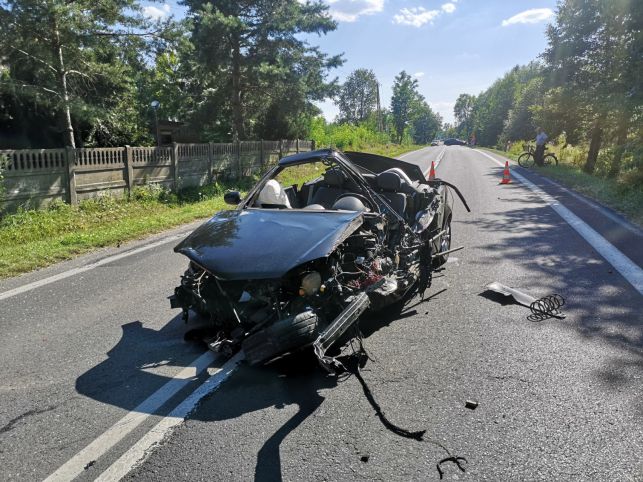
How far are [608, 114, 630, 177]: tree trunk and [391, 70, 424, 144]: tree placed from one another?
8228 centimetres

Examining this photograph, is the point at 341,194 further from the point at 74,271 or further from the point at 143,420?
the point at 74,271

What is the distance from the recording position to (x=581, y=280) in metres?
5.56

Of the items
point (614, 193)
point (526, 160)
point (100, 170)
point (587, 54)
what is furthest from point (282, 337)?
point (526, 160)

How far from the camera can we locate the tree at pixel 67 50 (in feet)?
32.0

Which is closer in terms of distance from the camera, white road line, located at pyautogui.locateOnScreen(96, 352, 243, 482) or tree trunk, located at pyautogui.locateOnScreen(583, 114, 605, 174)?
white road line, located at pyautogui.locateOnScreen(96, 352, 243, 482)

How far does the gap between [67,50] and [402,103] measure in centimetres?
9746

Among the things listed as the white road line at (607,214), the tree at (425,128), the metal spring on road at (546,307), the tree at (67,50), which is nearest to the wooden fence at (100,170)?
the tree at (67,50)

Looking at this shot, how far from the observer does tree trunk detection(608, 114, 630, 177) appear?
14410 millimetres

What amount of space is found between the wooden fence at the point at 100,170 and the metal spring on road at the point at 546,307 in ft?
30.8

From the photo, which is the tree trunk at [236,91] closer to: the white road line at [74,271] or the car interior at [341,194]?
the white road line at [74,271]

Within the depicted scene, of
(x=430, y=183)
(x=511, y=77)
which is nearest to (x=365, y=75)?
(x=511, y=77)

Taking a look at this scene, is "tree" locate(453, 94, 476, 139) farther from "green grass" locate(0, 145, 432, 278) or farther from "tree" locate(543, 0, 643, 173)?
"green grass" locate(0, 145, 432, 278)

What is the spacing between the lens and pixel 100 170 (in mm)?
11281

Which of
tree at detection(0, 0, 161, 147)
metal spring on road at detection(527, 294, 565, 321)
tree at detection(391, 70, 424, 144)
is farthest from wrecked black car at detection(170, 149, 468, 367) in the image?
tree at detection(391, 70, 424, 144)
